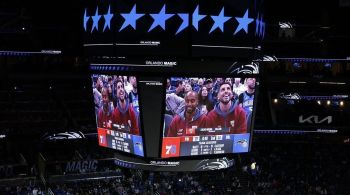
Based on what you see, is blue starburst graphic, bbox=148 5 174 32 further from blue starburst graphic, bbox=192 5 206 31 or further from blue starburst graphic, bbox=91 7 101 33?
blue starburst graphic, bbox=91 7 101 33

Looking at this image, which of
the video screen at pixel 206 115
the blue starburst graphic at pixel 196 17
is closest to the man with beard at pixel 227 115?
the video screen at pixel 206 115

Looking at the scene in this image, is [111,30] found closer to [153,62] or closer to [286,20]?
[153,62]

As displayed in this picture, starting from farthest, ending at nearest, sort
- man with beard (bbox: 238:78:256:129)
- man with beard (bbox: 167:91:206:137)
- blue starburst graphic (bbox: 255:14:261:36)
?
man with beard (bbox: 238:78:256:129) < blue starburst graphic (bbox: 255:14:261:36) < man with beard (bbox: 167:91:206:137)

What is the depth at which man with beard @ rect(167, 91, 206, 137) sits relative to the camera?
11586 millimetres

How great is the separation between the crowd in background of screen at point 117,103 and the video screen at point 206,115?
64 cm

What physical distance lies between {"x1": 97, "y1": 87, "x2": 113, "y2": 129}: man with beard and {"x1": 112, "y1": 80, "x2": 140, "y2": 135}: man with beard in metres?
0.19

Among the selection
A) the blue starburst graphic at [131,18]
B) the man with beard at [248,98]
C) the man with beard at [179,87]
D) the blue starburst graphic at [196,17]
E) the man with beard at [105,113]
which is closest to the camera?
the blue starburst graphic at [196,17]

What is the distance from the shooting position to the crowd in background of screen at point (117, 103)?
457 inches

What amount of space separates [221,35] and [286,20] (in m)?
9.96

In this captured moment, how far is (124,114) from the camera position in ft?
39.2

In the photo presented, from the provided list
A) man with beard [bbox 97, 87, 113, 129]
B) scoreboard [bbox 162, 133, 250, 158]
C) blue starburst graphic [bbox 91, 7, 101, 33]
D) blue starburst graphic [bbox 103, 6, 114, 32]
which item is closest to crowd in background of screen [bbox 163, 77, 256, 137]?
scoreboard [bbox 162, 133, 250, 158]

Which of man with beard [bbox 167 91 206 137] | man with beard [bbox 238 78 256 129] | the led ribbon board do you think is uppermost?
the led ribbon board

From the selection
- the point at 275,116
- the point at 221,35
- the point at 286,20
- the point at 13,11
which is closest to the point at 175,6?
the point at 221,35

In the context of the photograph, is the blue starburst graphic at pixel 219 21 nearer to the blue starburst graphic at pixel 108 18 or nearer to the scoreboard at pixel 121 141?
the blue starburst graphic at pixel 108 18
